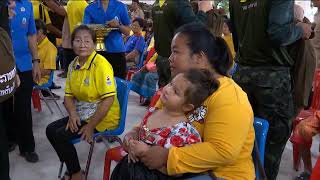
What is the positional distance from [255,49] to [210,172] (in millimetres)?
817

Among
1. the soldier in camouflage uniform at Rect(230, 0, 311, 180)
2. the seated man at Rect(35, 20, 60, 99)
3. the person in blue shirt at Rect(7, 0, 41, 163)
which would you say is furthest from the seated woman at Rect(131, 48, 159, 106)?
the soldier in camouflage uniform at Rect(230, 0, 311, 180)

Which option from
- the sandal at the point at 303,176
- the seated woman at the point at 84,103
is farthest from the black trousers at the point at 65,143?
the sandal at the point at 303,176

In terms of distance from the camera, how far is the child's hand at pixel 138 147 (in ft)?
4.20

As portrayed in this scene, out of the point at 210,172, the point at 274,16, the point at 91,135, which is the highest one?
the point at 274,16

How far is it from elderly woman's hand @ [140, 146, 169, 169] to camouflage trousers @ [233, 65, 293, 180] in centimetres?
83

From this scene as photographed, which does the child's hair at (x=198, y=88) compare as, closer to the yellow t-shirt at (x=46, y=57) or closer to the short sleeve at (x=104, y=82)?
the short sleeve at (x=104, y=82)

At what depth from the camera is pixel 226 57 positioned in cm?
142

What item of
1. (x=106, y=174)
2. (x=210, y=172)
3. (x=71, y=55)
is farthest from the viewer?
(x=71, y=55)

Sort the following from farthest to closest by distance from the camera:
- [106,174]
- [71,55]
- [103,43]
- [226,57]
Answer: [71,55], [103,43], [106,174], [226,57]

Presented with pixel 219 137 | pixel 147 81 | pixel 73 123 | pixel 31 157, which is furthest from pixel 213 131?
pixel 147 81

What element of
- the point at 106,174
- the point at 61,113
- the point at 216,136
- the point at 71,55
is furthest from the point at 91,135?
the point at 71,55

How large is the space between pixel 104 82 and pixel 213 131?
114 cm

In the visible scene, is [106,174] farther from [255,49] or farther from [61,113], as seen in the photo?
[61,113]

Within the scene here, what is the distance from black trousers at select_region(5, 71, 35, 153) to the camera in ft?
8.84
